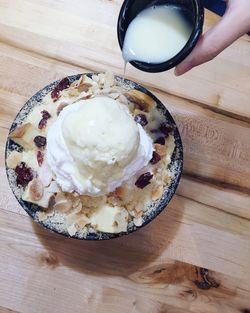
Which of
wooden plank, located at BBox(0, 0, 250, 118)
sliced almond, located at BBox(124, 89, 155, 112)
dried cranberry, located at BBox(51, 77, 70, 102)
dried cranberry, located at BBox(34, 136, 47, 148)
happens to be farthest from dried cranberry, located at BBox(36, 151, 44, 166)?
wooden plank, located at BBox(0, 0, 250, 118)

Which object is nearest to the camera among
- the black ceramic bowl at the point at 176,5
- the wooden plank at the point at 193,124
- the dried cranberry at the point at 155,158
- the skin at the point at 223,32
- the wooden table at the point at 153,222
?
the black ceramic bowl at the point at 176,5

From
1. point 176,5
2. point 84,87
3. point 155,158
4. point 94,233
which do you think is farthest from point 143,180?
point 176,5

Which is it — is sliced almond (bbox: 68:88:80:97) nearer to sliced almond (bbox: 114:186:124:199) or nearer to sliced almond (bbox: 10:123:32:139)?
sliced almond (bbox: 10:123:32:139)

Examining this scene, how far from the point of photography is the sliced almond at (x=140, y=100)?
3.87 feet

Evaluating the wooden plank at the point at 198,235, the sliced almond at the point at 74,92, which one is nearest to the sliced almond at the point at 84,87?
the sliced almond at the point at 74,92

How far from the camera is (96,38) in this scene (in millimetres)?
1397

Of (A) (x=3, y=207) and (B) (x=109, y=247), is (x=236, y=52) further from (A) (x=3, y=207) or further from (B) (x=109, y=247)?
(A) (x=3, y=207)

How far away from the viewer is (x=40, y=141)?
3.66ft

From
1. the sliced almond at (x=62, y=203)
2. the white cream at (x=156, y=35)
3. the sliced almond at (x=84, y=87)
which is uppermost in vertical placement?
the white cream at (x=156, y=35)

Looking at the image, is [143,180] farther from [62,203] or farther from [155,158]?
[62,203]

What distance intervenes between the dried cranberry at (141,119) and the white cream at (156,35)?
0.20 meters

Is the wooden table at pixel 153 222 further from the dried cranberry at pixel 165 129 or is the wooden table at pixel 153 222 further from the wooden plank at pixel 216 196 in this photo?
the dried cranberry at pixel 165 129

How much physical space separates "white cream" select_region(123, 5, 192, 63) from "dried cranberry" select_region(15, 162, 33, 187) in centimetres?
34

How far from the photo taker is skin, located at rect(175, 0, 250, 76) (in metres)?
1.02
